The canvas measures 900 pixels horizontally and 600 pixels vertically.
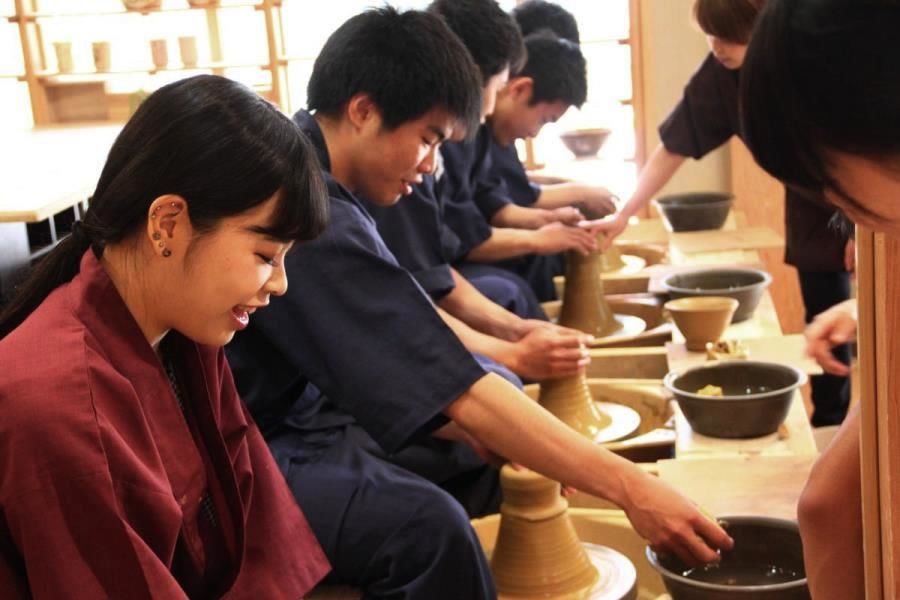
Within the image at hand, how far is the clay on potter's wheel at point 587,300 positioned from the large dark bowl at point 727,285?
0.20 metres

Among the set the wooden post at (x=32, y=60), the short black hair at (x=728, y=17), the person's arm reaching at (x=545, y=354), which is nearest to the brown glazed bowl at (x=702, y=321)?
the person's arm reaching at (x=545, y=354)

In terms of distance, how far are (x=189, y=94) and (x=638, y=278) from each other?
9.20 ft

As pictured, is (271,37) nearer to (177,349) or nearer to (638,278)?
(638,278)

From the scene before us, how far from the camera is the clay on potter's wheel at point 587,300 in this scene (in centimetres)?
373

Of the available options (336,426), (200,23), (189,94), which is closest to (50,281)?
(189,94)

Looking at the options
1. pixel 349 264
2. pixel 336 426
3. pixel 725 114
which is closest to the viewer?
pixel 349 264

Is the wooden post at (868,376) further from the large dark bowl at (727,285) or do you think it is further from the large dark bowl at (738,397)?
the large dark bowl at (727,285)

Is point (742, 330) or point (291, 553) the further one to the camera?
point (742, 330)

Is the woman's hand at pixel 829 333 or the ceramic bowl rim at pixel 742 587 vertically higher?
the woman's hand at pixel 829 333

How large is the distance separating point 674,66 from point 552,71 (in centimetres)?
190

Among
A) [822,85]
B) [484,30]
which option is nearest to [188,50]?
[484,30]

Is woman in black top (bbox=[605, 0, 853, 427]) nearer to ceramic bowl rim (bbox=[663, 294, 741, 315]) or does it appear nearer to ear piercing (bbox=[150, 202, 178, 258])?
ceramic bowl rim (bbox=[663, 294, 741, 315])

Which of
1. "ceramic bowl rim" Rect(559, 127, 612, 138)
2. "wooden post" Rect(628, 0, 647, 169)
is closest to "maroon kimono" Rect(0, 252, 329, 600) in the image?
"ceramic bowl rim" Rect(559, 127, 612, 138)

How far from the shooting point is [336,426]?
2.46m
